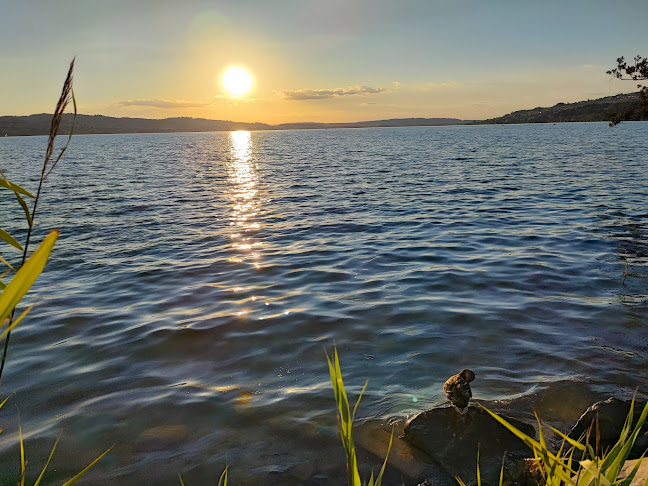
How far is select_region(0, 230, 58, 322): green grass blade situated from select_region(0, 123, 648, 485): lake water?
394 cm

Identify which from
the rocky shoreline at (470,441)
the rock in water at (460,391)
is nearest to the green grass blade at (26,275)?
the rocky shoreline at (470,441)

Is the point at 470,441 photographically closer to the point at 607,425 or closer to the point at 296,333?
the point at 607,425

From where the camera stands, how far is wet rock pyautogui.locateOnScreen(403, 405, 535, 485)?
4.27 metres

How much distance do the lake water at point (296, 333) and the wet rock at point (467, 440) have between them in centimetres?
37

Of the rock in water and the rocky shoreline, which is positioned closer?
the rocky shoreline

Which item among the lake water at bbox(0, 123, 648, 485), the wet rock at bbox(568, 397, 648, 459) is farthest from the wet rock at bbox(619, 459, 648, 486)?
the lake water at bbox(0, 123, 648, 485)

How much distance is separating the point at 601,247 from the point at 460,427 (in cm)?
923

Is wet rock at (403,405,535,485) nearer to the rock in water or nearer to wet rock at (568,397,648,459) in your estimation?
the rock in water

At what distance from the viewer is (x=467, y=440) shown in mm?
4539

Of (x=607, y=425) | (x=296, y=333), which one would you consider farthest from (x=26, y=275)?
(x=296, y=333)

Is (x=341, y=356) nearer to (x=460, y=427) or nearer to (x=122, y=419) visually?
(x=460, y=427)

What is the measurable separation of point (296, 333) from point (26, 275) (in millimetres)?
6685

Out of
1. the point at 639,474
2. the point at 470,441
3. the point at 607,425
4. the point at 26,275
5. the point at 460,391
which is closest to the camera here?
the point at 26,275

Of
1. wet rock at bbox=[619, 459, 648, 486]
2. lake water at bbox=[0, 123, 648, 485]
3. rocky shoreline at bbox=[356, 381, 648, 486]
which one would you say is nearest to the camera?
wet rock at bbox=[619, 459, 648, 486]
